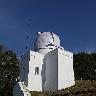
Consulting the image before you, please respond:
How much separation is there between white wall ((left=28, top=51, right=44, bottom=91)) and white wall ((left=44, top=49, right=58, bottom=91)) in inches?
35.6

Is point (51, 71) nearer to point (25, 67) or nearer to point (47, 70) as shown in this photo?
point (47, 70)

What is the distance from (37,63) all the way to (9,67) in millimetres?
12835

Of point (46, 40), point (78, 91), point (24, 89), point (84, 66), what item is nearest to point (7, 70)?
point (46, 40)

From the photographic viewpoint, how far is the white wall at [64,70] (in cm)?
4653

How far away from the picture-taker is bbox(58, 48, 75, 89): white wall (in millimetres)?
46531

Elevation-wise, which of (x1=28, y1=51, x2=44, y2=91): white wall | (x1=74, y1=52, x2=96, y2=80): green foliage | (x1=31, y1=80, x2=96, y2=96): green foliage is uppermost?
(x1=74, y1=52, x2=96, y2=80): green foliage

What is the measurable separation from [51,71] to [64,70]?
1.93 metres

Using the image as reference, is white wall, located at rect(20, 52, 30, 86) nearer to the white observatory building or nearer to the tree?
the white observatory building

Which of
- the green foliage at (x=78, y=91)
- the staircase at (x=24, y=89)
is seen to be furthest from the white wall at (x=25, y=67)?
the green foliage at (x=78, y=91)

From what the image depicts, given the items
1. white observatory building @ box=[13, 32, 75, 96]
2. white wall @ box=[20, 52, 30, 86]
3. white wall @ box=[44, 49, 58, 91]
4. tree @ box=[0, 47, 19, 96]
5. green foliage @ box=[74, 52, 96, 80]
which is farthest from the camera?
green foliage @ box=[74, 52, 96, 80]

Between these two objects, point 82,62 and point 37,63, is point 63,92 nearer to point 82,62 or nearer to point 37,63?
point 37,63

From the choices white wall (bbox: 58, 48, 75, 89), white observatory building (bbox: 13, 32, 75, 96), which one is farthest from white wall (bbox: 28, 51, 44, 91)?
white wall (bbox: 58, 48, 75, 89)

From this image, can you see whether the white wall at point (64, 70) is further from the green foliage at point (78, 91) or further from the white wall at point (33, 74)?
the white wall at point (33, 74)

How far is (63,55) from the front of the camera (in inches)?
1881
